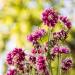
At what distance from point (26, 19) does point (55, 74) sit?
10.3 ft

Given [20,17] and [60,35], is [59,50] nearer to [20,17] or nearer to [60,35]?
[60,35]

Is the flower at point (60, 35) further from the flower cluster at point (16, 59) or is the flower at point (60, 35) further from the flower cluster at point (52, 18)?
the flower cluster at point (16, 59)

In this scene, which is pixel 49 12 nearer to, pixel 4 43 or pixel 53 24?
pixel 53 24

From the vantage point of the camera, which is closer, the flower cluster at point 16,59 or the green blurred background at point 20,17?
the flower cluster at point 16,59

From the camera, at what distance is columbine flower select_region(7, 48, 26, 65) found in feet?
10.8

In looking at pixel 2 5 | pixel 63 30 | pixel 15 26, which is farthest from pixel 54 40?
pixel 2 5

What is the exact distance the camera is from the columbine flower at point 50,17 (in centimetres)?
327

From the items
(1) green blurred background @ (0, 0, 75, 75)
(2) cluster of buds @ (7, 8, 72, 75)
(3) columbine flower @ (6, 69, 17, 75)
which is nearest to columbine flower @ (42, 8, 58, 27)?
(2) cluster of buds @ (7, 8, 72, 75)

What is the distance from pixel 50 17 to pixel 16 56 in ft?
0.96

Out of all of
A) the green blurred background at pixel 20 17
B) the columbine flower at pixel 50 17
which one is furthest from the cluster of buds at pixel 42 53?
the green blurred background at pixel 20 17

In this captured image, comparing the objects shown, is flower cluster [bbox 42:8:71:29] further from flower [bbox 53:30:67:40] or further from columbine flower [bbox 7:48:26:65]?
columbine flower [bbox 7:48:26:65]

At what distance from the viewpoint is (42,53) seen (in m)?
3.29

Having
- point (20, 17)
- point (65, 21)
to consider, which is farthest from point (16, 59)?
point (20, 17)

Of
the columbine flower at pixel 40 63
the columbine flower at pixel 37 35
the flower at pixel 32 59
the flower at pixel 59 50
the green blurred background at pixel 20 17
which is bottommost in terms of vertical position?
the columbine flower at pixel 40 63
